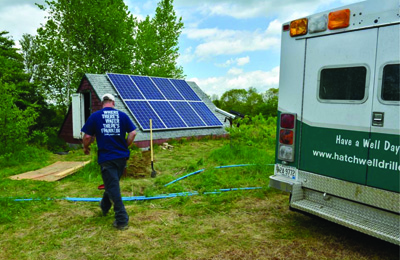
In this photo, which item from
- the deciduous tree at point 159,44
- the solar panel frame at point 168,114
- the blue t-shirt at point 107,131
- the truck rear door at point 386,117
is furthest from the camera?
the deciduous tree at point 159,44

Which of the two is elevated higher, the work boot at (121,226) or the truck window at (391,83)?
the truck window at (391,83)

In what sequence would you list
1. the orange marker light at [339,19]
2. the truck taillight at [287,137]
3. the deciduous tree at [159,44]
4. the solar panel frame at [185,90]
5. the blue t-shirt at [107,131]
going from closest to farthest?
1. the orange marker light at [339,19]
2. the truck taillight at [287,137]
3. the blue t-shirt at [107,131]
4. the solar panel frame at [185,90]
5. the deciduous tree at [159,44]

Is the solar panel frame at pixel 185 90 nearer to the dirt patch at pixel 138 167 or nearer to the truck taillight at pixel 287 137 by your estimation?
the dirt patch at pixel 138 167

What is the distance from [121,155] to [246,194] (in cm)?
285

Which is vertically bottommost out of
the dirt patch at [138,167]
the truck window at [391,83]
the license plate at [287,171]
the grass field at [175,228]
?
the grass field at [175,228]

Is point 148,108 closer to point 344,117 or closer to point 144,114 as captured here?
point 144,114

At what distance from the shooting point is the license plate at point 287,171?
440 centimetres

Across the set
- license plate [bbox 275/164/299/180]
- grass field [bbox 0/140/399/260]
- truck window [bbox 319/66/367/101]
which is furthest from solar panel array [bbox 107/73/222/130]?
truck window [bbox 319/66/367/101]

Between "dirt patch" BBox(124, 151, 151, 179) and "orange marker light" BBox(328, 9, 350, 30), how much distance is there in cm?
553

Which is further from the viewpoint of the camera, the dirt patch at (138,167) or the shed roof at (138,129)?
the shed roof at (138,129)

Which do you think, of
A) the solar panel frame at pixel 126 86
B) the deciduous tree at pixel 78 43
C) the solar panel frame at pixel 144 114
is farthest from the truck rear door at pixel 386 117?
the deciduous tree at pixel 78 43

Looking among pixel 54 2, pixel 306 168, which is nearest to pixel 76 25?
pixel 54 2

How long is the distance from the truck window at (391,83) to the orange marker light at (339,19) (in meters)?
0.79

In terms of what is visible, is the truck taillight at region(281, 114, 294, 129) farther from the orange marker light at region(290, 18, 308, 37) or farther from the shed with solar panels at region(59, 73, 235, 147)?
the shed with solar panels at region(59, 73, 235, 147)
